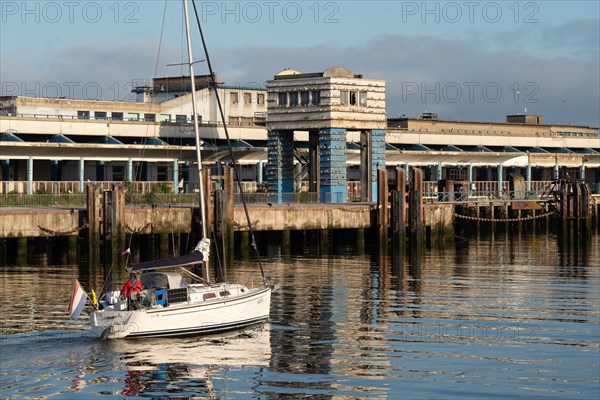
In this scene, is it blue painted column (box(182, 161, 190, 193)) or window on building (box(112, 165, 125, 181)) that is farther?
blue painted column (box(182, 161, 190, 193))

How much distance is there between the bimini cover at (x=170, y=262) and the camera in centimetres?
4412

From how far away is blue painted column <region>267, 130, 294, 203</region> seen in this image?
9356cm

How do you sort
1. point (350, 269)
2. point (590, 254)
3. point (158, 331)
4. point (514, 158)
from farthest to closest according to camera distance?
point (514, 158), point (590, 254), point (350, 269), point (158, 331)

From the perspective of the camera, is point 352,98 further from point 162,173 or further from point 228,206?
point 228,206

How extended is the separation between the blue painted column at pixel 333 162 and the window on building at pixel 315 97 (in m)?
2.23

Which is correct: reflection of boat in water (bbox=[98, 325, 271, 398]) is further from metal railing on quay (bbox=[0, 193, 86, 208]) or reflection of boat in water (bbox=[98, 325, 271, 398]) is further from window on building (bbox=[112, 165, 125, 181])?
window on building (bbox=[112, 165, 125, 181])

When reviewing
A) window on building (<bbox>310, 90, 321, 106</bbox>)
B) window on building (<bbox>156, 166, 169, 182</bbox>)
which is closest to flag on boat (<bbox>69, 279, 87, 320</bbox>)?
window on building (<bbox>310, 90, 321, 106</bbox>)

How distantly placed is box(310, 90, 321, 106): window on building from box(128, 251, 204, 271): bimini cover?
→ 46.6 m

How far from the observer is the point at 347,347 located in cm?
4003

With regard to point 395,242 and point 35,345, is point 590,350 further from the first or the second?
point 395,242

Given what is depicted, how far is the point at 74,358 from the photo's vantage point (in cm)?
3797

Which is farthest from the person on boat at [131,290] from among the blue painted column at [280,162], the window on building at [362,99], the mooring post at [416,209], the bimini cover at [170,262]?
the window on building at [362,99]

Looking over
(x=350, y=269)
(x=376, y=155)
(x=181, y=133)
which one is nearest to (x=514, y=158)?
(x=376, y=155)

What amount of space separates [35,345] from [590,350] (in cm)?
1863
